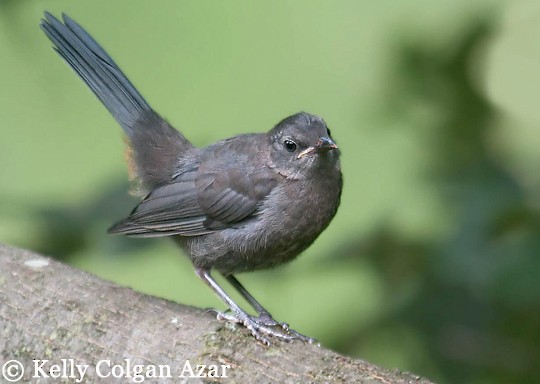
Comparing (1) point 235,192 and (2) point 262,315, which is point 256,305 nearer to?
(2) point 262,315

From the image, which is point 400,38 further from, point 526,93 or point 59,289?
point 59,289

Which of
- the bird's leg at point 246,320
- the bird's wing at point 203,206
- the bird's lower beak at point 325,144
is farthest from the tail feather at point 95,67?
the bird's lower beak at point 325,144

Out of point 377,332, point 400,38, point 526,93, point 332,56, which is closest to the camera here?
point 377,332

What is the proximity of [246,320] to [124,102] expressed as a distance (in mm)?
1555

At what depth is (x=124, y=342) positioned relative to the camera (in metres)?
→ 3.23

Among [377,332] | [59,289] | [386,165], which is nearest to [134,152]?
[59,289]

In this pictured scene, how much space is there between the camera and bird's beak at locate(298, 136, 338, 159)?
398 cm

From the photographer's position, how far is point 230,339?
3180 millimetres

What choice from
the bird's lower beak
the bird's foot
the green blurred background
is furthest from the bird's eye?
the bird's foot

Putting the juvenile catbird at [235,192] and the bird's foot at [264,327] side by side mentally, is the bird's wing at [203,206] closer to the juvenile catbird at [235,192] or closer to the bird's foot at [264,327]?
the juvenile catbird at [235,192]

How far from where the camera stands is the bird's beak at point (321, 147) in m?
3.98

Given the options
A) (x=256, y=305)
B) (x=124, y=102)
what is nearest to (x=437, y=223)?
(x=256, y=305)

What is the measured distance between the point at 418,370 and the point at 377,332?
26cm

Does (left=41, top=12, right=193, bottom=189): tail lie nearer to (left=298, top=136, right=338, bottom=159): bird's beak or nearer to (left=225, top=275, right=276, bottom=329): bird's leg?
(left=225, top=275, right=276, bottom=329): bird's leg
